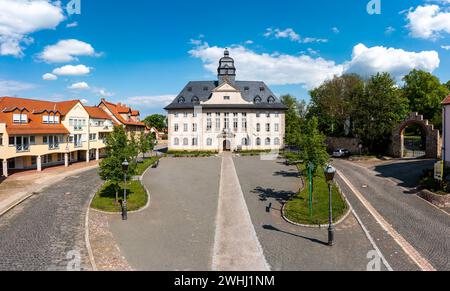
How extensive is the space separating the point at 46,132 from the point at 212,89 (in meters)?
31.8

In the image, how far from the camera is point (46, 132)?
37.0 metres

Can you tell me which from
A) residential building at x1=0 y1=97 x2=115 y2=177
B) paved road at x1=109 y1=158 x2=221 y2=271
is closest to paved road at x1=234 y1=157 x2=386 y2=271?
paved road at x1=109 y1=158 x2=221 y2=271

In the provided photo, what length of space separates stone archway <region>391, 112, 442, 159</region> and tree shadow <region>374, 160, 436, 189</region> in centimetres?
325

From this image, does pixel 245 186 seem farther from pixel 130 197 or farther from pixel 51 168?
pixel 51 168

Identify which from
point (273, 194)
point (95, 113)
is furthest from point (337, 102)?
point (95, 113)

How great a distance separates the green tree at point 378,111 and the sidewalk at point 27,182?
126 ft

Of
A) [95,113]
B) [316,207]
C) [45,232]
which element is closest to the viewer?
[45,232]

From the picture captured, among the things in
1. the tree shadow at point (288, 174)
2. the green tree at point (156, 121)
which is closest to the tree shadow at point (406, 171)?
the tree shadow at point (288, 174)

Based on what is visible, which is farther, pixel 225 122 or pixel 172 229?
pixel 225 122

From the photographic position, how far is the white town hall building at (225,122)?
56781 millimetres

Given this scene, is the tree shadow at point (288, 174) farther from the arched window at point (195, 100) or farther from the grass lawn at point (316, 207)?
the arched window at point (195, 100)

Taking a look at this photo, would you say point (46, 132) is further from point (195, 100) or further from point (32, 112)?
point (195, 100)

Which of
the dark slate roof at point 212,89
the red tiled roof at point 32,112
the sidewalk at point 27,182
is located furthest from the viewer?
the dark slate roof at point 212,89

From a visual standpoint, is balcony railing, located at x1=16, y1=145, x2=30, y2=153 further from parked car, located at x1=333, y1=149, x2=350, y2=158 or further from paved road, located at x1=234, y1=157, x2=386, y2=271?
parked car, located at x1=333, y1=149, x2=350, y2=158
